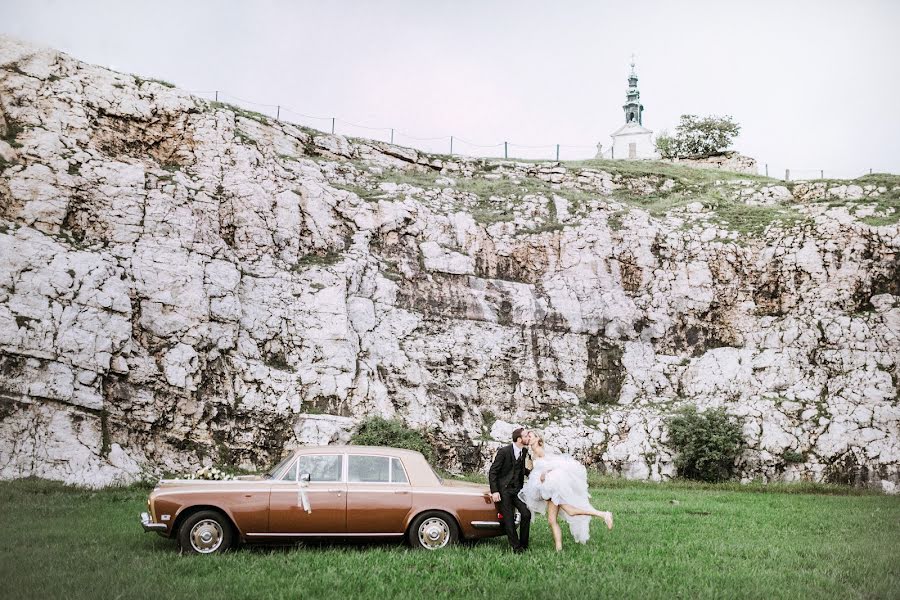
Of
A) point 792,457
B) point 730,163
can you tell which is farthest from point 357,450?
point 730,163

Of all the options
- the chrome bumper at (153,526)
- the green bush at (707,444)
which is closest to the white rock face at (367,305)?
the green bush at (707,444)

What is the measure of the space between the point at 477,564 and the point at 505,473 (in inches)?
80.7

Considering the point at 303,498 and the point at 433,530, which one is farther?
the point at 433,530

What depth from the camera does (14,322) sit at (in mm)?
22031

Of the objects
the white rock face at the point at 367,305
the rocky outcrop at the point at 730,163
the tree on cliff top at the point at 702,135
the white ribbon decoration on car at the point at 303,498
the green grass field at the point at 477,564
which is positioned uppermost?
the tree on cliff top at the point at 702,135

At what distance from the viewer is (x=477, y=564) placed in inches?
385

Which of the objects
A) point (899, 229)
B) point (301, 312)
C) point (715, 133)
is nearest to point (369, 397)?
point (301, 312)

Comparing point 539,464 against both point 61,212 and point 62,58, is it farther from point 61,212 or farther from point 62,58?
point 62,58

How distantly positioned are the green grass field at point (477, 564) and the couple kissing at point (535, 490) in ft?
1.33

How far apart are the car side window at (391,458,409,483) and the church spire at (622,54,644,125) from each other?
79.1 meters

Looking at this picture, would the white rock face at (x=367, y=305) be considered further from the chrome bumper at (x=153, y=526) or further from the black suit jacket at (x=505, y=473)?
the black suit jacket at (x=505, y=473)

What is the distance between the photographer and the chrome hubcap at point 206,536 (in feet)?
34.4

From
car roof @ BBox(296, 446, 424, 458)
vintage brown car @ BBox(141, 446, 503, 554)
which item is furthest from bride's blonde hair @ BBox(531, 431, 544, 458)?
car roof @ BBox(296, 446, 424, 458)

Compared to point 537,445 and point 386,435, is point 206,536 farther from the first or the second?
point 386,435
